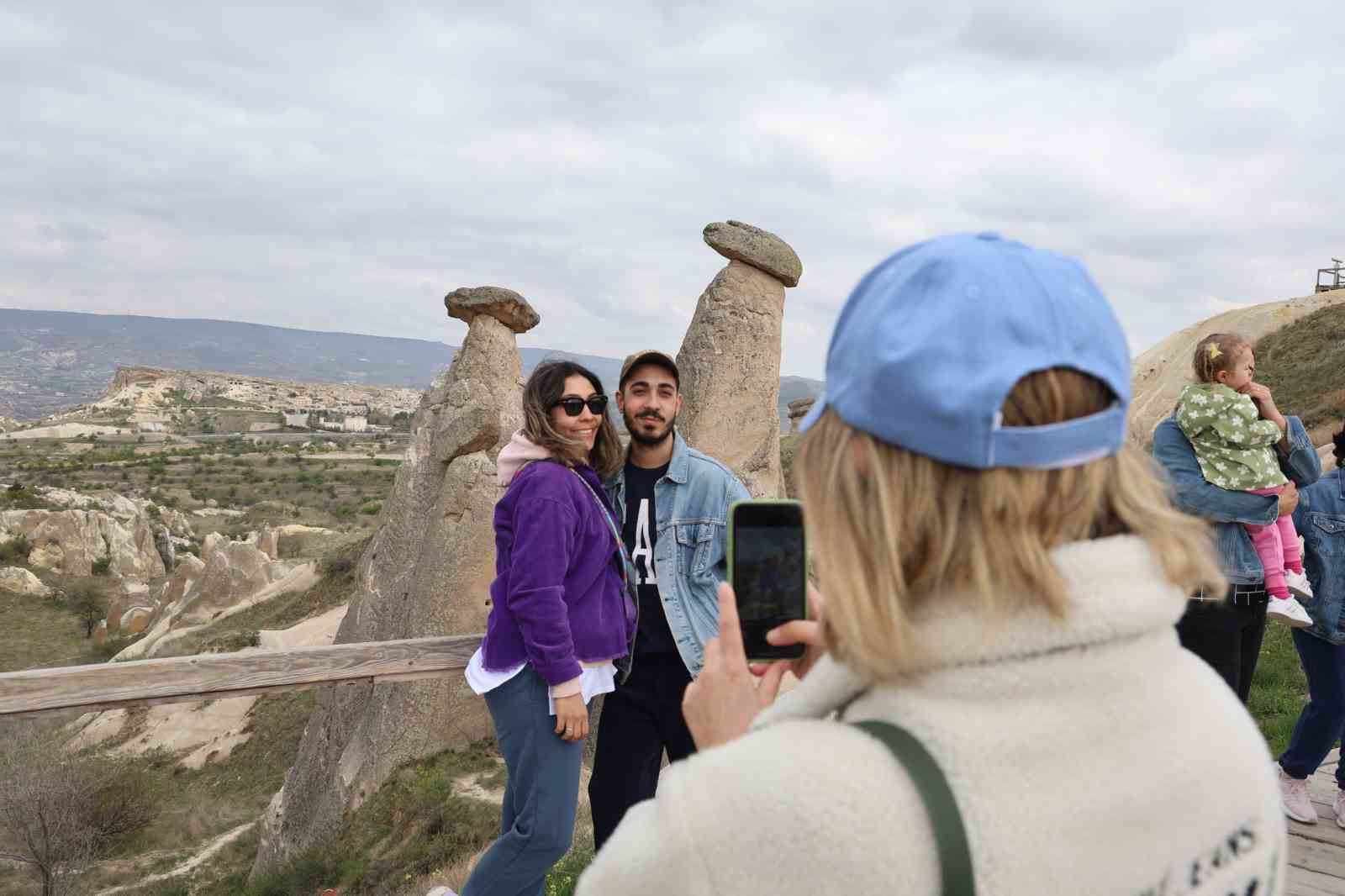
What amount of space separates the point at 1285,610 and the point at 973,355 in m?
3.17

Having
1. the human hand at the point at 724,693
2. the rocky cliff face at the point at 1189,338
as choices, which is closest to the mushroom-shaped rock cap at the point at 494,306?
the human hand at the point at 724,693

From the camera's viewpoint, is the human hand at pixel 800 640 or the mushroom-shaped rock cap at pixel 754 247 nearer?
the human hand at pixel 800 640

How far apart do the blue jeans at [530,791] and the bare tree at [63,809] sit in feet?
27.7

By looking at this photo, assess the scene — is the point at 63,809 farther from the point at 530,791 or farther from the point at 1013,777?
the point at 1013,777

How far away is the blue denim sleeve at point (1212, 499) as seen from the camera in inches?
123

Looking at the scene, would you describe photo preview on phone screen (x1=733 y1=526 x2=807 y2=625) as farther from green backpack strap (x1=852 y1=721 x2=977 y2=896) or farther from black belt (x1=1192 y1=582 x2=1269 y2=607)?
black belt (x1=1192 y1=582 x2=1269 y2=607)

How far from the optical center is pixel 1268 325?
100 feet

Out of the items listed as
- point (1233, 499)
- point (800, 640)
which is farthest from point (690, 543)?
point (1233, 499)

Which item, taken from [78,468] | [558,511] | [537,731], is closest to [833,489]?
[558,511]

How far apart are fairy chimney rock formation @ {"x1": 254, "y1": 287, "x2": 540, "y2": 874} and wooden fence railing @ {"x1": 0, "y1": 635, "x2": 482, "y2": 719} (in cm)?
324

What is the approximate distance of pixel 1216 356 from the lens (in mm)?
3207

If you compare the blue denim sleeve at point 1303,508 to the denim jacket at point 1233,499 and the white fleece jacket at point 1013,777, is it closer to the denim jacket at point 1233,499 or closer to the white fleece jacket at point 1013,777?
the denim jacket at point 1233,499

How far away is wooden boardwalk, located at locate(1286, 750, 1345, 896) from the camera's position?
3.35m

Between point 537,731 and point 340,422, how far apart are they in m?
98.4
